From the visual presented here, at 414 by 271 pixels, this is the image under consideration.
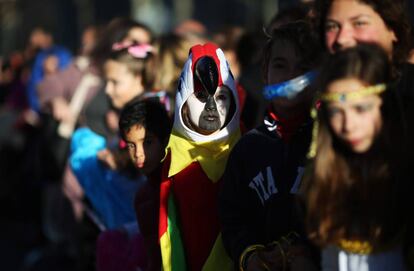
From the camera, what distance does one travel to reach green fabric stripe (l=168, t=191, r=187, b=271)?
4.64 metres

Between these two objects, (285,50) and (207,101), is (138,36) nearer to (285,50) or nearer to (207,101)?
(207,101)

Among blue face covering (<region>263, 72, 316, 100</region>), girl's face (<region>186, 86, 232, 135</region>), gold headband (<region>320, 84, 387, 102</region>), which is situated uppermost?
gold headband (<region>320, 84, 387, 102</region>)

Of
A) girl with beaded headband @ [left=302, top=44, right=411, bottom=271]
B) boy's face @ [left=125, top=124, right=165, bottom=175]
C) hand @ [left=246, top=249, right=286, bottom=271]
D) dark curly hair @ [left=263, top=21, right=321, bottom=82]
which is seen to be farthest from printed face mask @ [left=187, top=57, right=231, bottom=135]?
girl with beaded headband @ [left=302, top=44, right=411, bottom=271]

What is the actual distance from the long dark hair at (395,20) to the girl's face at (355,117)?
0.40 meters

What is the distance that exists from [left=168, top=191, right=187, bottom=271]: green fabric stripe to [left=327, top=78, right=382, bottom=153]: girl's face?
1.34 m

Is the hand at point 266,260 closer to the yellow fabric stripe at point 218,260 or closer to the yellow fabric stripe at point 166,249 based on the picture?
the yellow fabric stripe at point 218,260

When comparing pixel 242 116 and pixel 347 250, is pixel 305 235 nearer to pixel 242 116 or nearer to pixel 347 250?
pixel 347 250

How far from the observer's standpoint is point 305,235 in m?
3.84

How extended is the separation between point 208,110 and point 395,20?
3.43ft

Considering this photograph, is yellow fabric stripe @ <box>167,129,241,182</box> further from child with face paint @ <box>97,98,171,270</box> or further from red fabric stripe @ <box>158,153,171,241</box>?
child with face paint @ <box>97,98,171,270</box>

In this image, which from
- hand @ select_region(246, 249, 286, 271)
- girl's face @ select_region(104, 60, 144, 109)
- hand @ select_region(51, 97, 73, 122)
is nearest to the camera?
hand @ select_region(246, 249, 286, 271)

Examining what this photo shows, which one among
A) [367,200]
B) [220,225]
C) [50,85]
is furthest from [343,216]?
[50,85]

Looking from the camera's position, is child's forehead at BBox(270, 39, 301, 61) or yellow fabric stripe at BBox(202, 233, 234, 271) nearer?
child's forehead at BBox(270, 39, 301, 61)

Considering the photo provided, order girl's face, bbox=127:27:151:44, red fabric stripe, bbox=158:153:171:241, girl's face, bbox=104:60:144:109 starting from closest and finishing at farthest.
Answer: red fabric stripe, bbox=158:153:171:241 → girl's face, bbox=104:60:144:109 → girl's face, bbox=127:27:151:44
